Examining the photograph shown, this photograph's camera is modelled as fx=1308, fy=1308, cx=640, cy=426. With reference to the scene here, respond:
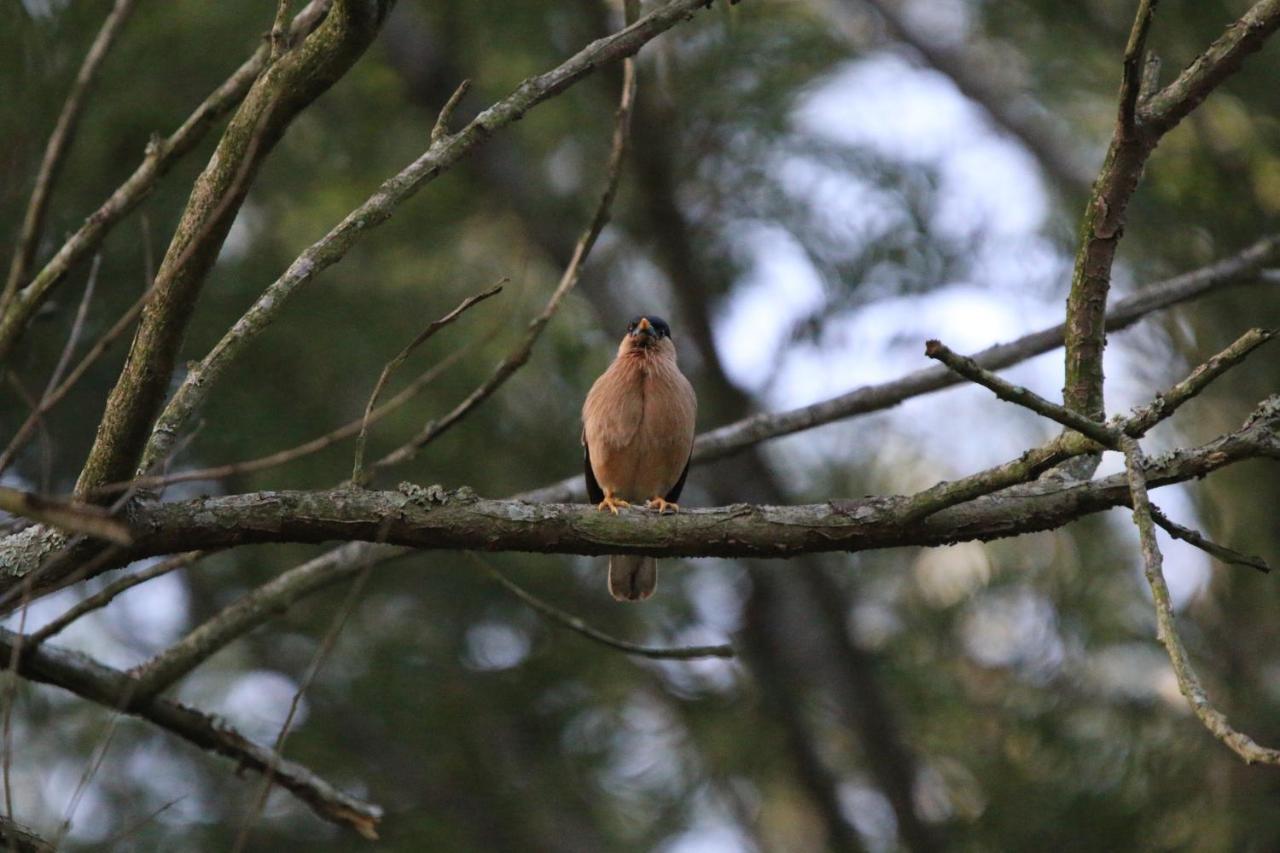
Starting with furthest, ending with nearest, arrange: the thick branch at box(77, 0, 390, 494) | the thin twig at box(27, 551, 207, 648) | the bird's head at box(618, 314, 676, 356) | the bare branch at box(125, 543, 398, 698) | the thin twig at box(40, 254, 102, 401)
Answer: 1. the bird's head at box(618, 314, 676, 356)
2. the bare branch at box(125, 543, 398, 698)
3. the thin twig at box(27, 551, 207, 648)
4. the thick branch at box(77, 0, 390, 494)
5. the thin twig at box(40, 254, 102, 401)

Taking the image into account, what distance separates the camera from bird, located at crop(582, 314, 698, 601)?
6.17 m

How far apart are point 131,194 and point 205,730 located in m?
2.08

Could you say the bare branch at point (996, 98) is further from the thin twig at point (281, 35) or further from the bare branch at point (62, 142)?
the bare branch at point (62, 142)

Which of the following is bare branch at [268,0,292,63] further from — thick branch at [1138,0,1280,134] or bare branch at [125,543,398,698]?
thick branch at [1138,0,1280,134]

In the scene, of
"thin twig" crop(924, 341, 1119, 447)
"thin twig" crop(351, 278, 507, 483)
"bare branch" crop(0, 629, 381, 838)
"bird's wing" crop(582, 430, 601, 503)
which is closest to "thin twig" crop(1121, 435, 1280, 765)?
"thin twig" crop(924, 341, 1119, 447)

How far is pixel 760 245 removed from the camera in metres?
8.09

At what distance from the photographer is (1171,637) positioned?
238cm

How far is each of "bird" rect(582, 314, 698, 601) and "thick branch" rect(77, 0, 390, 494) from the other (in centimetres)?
326

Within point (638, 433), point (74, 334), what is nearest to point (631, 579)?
point (638, 433)

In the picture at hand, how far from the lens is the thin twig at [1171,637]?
2125 millimetres

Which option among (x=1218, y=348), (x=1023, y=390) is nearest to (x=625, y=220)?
(x=1218, y=348)

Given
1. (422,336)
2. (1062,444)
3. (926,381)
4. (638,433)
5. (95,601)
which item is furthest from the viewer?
(638,433)

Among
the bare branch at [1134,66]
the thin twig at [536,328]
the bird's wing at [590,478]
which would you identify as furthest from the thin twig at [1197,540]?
the bird's wing at [590,478]

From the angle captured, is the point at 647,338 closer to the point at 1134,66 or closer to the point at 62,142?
the point at 1134,66
